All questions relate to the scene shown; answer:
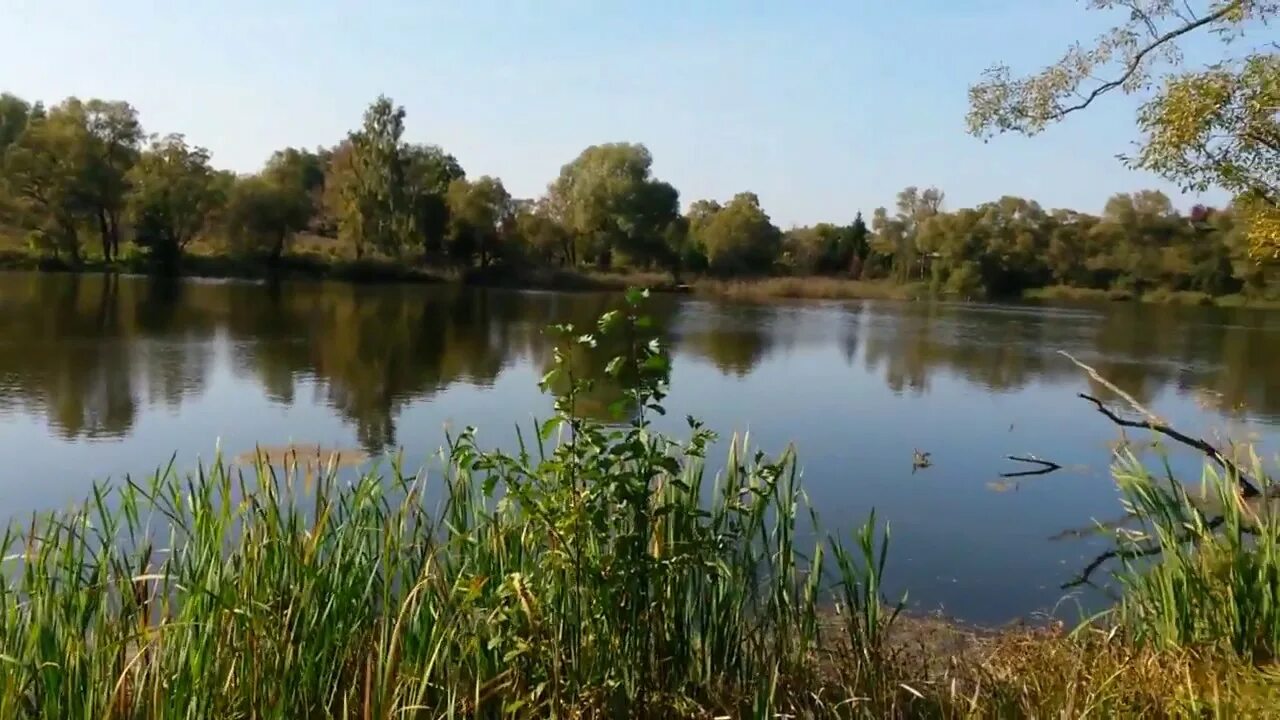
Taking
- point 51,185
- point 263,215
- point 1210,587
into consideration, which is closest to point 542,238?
point 263,215

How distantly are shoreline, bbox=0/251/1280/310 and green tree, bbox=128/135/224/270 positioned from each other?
1.13m

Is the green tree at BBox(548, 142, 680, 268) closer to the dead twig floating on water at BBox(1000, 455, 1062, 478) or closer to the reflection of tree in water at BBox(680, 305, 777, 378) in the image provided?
the reflection of tree in water at BBox(680, 305, 777, 378)

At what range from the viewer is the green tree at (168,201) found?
155ft

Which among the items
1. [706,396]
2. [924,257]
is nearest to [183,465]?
[706,396]

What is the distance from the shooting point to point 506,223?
5859cm

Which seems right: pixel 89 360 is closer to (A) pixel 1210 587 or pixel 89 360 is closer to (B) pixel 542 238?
(A) pixel 1210 587

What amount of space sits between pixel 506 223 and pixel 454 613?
56031mm

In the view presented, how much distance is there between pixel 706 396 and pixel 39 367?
34.9 feet

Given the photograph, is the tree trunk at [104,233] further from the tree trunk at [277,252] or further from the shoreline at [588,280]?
the tree trunk at [277,252]

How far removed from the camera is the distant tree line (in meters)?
47.3

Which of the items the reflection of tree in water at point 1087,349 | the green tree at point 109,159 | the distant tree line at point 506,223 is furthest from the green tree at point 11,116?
the reflection of tree in water at point 1087,349

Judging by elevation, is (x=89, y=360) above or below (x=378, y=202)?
below

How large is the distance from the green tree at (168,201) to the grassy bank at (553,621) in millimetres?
48012

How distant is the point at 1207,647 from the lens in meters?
3.93
